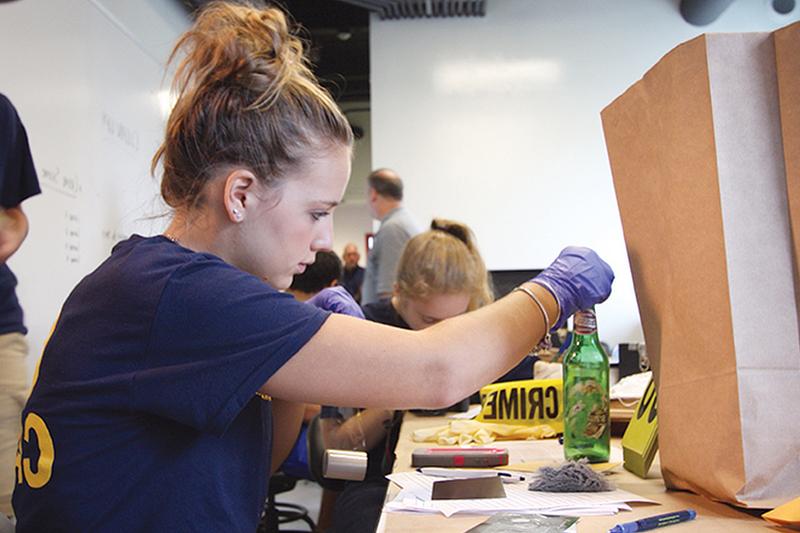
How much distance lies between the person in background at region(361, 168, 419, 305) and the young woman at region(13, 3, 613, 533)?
8.57 ft

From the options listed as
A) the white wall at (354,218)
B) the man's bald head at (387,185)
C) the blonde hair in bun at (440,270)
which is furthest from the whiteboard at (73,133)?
the white wall at (354,218)

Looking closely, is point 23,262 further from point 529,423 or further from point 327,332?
point 327,332

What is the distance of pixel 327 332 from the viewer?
29.2 inches

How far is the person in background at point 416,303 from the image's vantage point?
1.62 metres

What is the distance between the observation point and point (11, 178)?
73.8 inches

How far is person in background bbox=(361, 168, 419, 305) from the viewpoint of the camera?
3645 mm

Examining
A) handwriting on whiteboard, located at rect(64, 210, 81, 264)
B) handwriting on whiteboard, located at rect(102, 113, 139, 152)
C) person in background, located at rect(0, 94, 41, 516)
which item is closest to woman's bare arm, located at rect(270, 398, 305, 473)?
person in background, located at rect(0, 94, 41, 516)

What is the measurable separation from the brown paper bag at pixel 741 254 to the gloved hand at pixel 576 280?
0.15m

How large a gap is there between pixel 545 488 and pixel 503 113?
13.7 ft

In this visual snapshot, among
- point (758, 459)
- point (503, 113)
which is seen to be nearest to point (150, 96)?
point (503, 113)

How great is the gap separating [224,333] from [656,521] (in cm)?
43

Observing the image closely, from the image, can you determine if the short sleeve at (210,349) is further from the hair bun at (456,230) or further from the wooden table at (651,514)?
the hair bun at (456,230)

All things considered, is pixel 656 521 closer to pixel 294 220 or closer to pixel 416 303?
pixel 294 220

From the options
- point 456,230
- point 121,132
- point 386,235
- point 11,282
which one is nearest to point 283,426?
point 11,282
